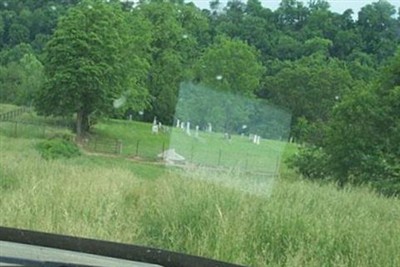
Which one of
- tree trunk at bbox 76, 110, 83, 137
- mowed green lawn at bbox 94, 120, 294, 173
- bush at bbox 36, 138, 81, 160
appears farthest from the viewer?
tree trunk at bbox 76, 110, 83, 137

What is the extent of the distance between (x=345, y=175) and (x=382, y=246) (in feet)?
24.1

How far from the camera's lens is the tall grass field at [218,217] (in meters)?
4.27

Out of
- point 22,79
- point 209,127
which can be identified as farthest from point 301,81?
point 22,79

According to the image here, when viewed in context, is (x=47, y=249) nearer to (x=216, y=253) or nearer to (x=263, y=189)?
(x=216, y=253)

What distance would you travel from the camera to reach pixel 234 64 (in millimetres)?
11516

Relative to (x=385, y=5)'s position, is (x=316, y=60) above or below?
below

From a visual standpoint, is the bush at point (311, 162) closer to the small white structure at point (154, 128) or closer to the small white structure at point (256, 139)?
the small white structure at point (256, 139)

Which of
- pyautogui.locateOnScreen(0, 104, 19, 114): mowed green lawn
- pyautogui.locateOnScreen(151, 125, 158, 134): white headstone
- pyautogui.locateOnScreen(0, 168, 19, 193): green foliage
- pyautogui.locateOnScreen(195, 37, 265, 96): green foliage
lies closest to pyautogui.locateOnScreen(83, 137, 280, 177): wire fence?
pyautogui.locateOnScreen(151, 125, 158, 134): white headstone

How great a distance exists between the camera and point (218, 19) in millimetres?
12586

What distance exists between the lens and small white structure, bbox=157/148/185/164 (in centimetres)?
923

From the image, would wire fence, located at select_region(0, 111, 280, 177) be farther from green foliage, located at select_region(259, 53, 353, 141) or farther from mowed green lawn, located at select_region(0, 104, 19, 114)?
green foliage, located at select_region(259, 53, 353, 141)

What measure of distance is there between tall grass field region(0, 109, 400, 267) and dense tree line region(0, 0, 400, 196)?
4.74m

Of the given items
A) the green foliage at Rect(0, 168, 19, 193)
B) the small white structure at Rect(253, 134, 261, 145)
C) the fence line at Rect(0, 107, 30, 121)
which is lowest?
the fence line at Rect(0, 107, 30, 121)

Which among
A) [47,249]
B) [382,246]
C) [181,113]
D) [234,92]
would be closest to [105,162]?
[181,113]
